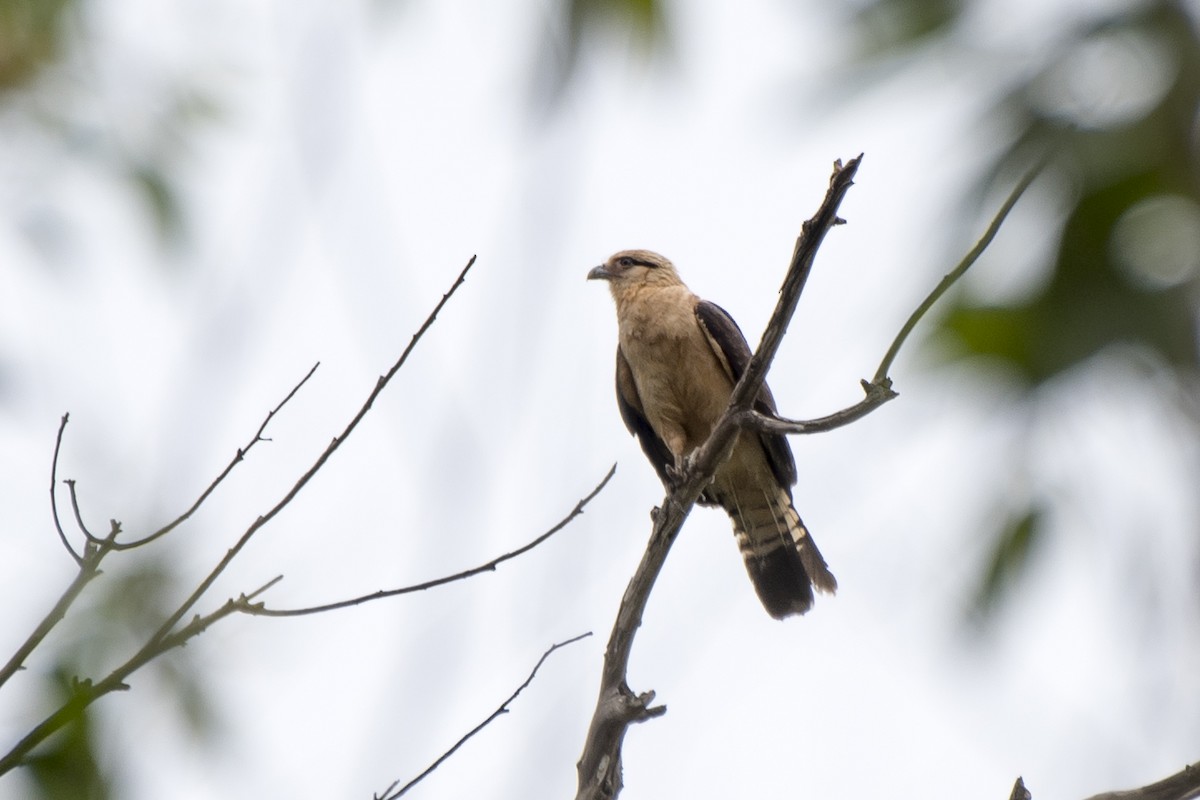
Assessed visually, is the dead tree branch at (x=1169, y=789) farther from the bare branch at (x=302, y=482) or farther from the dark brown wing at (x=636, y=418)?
the dark brown wing at (x=636, y=418)

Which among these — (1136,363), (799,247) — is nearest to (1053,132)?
(1136,363)

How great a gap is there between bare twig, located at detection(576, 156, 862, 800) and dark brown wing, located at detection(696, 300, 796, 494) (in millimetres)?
2025

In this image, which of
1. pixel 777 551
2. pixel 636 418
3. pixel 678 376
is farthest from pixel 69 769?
pixel 636 418

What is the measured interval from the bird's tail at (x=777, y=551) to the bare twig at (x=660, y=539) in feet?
7.11

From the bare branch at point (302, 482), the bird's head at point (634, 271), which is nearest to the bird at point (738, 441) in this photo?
the bird's head at point (634, 271)

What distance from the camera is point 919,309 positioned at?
2863 mm

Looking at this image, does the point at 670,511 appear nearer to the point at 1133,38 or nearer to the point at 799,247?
the point at 799,247

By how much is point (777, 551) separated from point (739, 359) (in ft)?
3.35

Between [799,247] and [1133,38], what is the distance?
1638 mm

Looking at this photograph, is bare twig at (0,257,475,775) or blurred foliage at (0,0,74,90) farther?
blurred foliage at (0,0,74,90)

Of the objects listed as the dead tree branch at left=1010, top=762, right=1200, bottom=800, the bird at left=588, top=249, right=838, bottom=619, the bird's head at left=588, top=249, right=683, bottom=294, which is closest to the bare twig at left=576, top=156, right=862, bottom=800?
the dead tree branch at left=1010, top=762, right=1200, bottom=800

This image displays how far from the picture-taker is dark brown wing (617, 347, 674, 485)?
695cm

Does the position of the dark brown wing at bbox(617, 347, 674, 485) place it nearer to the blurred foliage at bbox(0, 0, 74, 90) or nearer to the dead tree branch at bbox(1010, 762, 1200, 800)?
the blurred foliage at bbox(0, 0, 74, 90)

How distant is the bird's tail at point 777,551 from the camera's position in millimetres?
6430
